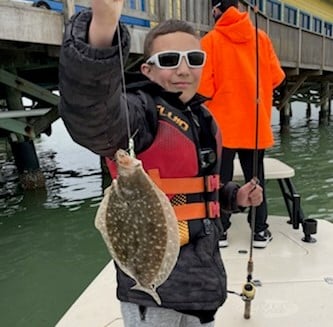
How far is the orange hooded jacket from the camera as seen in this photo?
380cm

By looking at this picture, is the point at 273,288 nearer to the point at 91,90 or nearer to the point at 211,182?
the point at 211,182

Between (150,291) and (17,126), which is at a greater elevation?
(150,291)

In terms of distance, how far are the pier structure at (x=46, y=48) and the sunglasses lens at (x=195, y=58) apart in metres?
3.69

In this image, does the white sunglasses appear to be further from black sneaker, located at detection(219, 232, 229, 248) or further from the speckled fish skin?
black sneaker, located at detection(219, 232, 229, 248)

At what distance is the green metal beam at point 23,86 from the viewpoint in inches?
293

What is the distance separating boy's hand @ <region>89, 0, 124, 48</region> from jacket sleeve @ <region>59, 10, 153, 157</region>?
0.07 feet

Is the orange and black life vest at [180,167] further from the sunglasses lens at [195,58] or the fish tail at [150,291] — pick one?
the fish tail at [150,291]

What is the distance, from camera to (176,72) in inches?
67.9

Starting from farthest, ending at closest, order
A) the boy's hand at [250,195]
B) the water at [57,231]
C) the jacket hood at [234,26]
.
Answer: the water at [57,231] < the jacket hood at [234,26] < the boy's hand at [250,195]

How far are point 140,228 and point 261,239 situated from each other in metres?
2.69

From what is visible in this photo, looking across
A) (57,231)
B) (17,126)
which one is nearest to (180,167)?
(57,231)

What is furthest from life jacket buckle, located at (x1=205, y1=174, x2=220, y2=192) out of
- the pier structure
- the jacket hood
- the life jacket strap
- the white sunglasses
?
the pier structure

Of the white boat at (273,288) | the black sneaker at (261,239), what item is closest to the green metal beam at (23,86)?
the black sneaker at (261,239)

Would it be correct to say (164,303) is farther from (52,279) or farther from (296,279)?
(52,279)
